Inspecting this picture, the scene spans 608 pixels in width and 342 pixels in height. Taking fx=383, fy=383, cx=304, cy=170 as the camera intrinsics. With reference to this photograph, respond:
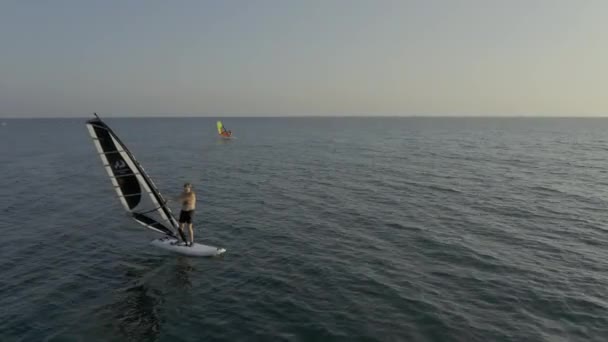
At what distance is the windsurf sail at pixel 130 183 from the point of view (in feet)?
57.0

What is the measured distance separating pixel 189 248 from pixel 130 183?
14.6ft

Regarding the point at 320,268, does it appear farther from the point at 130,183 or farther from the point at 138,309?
the point at 130,183

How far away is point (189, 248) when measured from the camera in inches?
790

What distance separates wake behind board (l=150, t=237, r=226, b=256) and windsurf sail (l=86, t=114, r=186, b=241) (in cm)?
54

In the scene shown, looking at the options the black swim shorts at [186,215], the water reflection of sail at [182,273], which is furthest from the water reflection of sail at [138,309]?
the black swim shorts at [186,215]

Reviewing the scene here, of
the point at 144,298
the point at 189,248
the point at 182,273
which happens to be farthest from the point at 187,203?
the point at 144,298

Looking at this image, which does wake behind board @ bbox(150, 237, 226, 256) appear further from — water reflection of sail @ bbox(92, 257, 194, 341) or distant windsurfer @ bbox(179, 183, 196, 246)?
distant windsurfer @ bbox(179, 183, 196, 246)

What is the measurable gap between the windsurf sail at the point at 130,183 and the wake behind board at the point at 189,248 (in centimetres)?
54

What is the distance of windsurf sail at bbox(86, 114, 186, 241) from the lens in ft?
57.0

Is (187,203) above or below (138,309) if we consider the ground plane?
above

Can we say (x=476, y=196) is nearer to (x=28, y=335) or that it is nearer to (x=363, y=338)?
(x=363, y=338)

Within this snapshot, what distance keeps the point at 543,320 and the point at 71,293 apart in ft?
60.9

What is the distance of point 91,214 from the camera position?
2864 cm

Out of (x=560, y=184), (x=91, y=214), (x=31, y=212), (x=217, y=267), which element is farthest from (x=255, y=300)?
(x=560, y=184)
